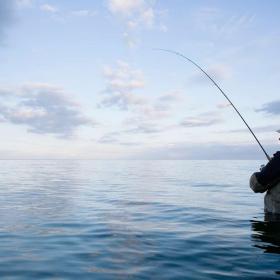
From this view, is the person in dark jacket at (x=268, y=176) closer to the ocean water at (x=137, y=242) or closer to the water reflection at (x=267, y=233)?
the water reflection at (x=267, y=233)

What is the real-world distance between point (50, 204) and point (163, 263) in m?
11.3

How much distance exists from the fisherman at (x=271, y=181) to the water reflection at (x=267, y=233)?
48 centimetres

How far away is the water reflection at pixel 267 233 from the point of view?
940cm

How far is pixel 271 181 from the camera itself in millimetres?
12430

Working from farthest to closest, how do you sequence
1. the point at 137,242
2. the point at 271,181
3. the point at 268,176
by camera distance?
1. the point at 271,181
2. the point at 268,176
3. the point at 137,242

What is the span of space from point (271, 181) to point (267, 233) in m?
2.08

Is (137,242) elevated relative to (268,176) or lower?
lower

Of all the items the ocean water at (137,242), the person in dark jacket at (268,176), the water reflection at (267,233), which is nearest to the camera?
the ocean water at (137,242)

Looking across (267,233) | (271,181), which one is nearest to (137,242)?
(267,233)

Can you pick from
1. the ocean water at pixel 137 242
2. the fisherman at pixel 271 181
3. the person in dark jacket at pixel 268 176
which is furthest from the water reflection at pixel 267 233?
the person in dark jacket at pixel 268 176

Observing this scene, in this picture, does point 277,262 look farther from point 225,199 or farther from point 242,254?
point 225,199

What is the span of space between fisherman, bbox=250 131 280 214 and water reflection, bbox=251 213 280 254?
19.1 inches

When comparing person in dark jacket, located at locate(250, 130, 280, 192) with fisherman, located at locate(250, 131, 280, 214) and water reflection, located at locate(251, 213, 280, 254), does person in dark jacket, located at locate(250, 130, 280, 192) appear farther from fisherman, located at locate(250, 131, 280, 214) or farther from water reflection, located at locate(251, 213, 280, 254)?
water reflection, located at locate(251, 213, 280, 254)

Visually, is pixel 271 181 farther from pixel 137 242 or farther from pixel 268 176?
pixel 137 242
